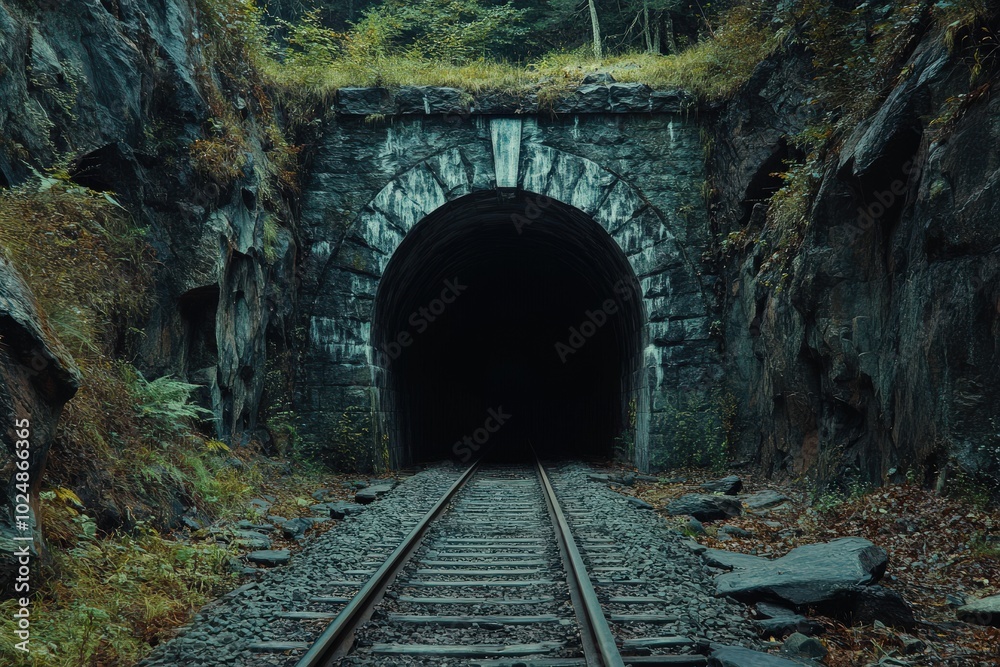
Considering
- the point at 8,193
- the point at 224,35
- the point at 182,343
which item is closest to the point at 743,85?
the point at 224,35

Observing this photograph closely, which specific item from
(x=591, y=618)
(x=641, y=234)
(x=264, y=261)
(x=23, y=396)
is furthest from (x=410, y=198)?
A: (x=591, y=618)

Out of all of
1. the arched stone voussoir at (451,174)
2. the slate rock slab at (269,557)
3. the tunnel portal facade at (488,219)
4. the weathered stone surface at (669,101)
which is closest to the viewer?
the slate rock slab at (269,557)

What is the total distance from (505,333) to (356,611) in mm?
23169

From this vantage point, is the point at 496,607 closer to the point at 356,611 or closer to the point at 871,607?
the point at 356,611

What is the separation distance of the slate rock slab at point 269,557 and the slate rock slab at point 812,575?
3.34m

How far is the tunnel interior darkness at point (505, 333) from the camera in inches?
507

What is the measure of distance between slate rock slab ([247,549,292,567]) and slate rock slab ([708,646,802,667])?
358 cm

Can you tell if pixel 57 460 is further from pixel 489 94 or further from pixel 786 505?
pixel 489 94

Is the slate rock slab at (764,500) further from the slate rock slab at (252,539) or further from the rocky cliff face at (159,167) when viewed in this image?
the rocky cliff face at (159,167)

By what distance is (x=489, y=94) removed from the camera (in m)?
12.0

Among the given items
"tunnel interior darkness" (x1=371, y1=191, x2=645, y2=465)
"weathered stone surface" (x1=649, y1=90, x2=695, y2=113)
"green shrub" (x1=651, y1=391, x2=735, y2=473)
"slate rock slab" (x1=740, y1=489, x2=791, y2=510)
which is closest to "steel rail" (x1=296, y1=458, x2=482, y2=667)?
Answer: "slate rock slab" (x1=740, y1=489, x2=791, y2=510)

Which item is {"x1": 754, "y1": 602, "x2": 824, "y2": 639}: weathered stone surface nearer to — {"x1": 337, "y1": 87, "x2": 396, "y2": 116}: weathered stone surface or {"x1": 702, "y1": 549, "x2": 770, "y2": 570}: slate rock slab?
{"x1": 702, "y1": 549, "x2": 770, "y2": 570}: slate rock slab

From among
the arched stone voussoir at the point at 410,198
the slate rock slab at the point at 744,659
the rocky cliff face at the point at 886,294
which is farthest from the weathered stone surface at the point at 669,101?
the slate rock slab at the point at 744,659

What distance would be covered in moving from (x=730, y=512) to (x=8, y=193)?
292 inches
